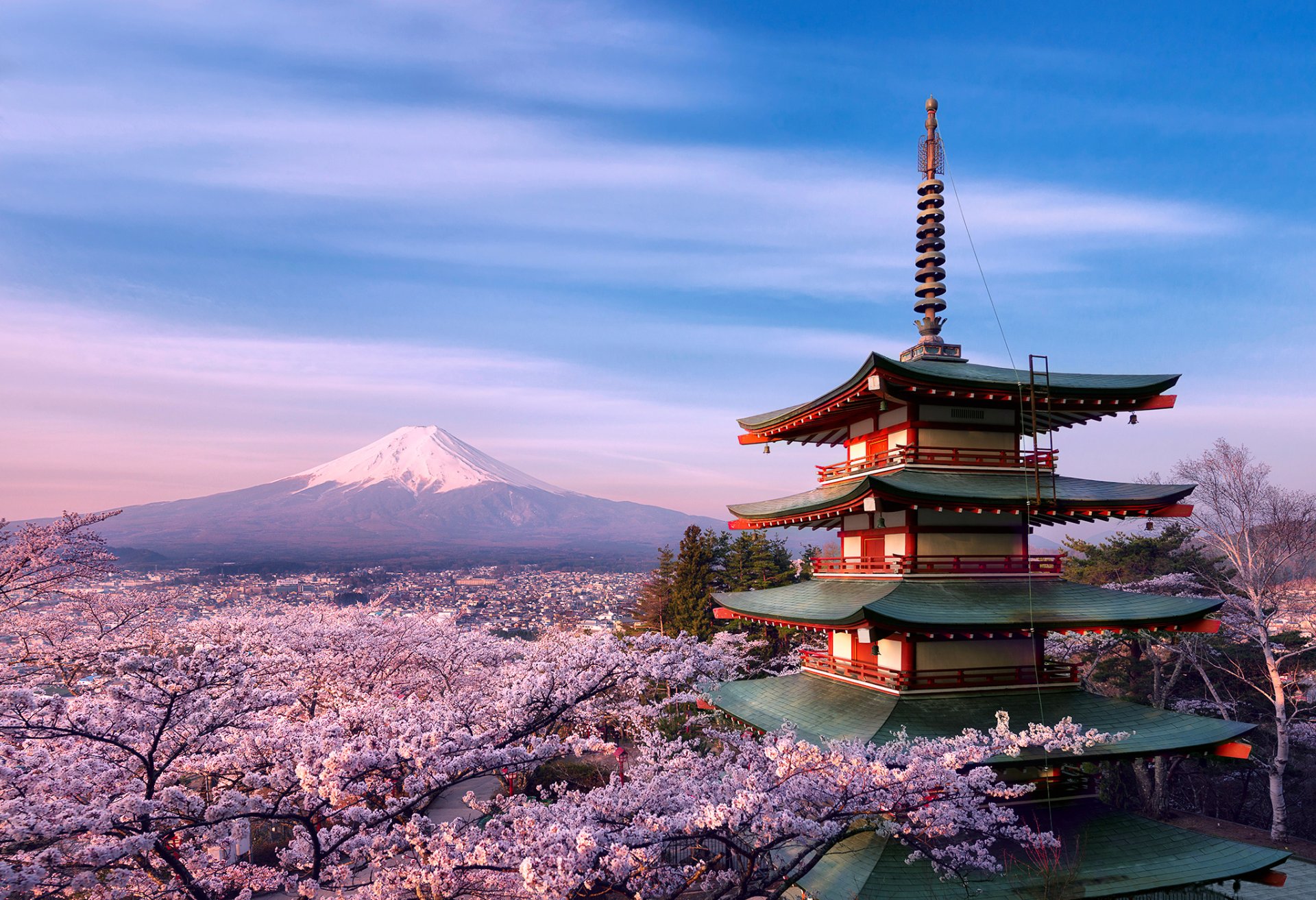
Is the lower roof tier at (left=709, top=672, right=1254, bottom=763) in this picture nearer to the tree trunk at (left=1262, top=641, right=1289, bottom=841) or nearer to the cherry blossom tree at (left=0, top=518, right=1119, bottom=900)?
the cherry blossom tree at (left=0, top=518, right=1119, bottom=900)

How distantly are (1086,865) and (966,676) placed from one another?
325 cm

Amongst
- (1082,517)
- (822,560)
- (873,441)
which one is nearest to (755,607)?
(822,560)

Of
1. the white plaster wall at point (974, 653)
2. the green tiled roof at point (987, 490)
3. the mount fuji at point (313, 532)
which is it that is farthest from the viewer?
the mount fuji at point (313, 532)

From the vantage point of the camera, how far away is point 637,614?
4116cm

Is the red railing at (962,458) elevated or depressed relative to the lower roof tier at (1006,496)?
elevated

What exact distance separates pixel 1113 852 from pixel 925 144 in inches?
566

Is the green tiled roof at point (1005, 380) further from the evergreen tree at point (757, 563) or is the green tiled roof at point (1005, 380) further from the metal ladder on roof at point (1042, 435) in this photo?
the evergreen tree at point (757, 563)

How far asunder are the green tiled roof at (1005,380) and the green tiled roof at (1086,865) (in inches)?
300

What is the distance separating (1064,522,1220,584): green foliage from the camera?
25.9 metres

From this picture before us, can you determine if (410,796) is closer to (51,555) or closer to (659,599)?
(51,555)

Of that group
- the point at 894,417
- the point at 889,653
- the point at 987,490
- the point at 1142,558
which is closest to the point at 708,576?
the point at 1142,558

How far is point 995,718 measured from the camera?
12055mm

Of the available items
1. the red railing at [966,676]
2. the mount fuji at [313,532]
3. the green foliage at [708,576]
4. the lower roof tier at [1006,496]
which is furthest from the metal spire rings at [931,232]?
the mount fuji at [313,532]

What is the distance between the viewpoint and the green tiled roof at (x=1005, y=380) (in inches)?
484
